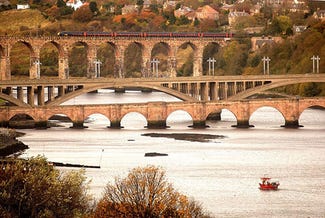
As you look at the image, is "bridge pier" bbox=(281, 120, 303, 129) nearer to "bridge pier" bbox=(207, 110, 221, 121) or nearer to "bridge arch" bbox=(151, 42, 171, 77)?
"bridge pier" bbox=(207, 110, 221, 121)

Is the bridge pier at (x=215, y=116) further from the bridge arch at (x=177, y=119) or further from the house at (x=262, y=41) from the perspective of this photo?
the house at (x=262, y=41)

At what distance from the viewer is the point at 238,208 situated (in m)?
58.4

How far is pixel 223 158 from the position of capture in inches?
2965

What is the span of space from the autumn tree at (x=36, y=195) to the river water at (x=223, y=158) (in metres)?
8.33

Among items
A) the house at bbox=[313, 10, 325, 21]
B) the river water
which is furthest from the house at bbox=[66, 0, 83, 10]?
the river water

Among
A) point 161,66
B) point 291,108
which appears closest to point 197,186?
point 291,108

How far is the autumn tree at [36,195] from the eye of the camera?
159ft

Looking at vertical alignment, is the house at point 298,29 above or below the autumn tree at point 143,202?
above

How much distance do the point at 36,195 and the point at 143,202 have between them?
3.57 metres

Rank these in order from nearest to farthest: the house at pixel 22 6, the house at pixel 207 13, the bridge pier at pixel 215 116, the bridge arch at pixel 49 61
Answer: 1. the bridge pier at pixel 215 116
2. the bridge arch at pixel 49 61
3. the house at pixel 207 13
4. the house at pixel 22 6

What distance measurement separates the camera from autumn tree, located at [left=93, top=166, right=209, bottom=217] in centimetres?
4803

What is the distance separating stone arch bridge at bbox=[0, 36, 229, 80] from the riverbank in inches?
1391

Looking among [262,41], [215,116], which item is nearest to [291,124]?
[215,116]

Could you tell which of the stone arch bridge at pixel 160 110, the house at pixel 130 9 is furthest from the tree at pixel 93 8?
the stone arch bridge at pixel 160 110
